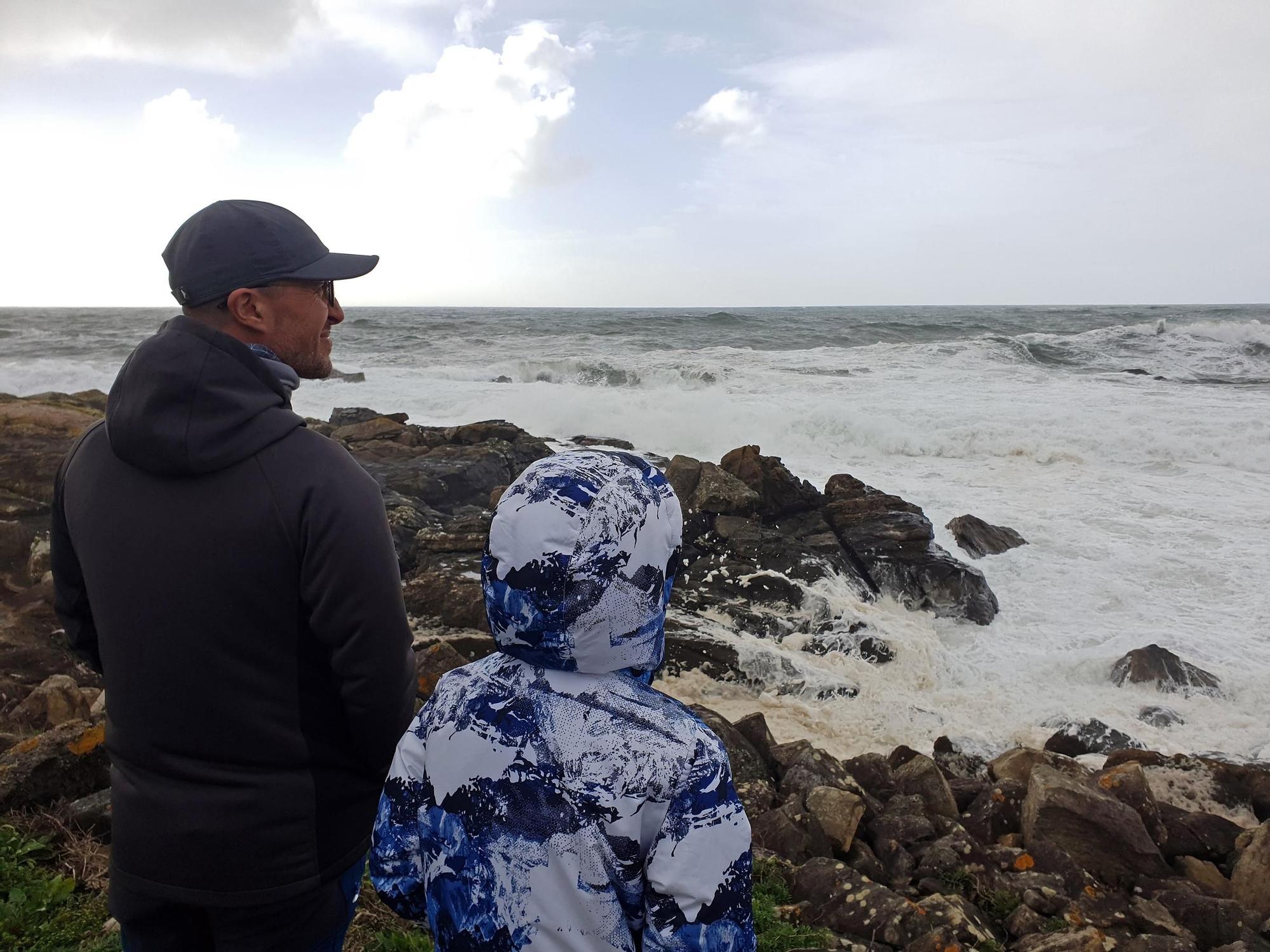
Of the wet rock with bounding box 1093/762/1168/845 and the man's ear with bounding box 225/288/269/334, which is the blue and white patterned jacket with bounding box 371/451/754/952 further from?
the wet rock with bounding box 1093/762/1168/845

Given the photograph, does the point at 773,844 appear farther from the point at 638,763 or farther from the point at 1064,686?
the point at 1064,686

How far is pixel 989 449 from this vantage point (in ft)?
54.5

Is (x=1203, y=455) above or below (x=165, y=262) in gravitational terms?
below

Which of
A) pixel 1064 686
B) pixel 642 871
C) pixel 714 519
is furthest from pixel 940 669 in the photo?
pixel 642 871

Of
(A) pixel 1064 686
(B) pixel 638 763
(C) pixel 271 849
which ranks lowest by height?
(A) pixel 1064 686

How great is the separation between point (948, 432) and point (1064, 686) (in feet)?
34.4

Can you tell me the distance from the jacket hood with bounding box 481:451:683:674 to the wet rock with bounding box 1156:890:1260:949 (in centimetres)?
360

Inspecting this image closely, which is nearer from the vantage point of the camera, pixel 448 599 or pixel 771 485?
pixel 448 599

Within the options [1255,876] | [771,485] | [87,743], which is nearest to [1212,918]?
[1255,876]

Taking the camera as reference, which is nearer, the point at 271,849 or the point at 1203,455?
the point at 271,849

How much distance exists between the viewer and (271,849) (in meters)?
1.58

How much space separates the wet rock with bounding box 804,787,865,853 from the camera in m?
4.19

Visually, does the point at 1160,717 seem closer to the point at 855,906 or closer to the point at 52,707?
the point at 855,906

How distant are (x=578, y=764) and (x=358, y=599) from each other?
51 centimetres
